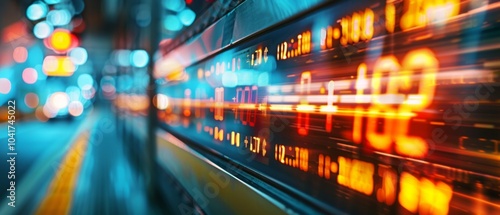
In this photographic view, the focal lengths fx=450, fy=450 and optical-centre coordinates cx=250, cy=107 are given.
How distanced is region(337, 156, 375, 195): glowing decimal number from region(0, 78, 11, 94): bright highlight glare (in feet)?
31.4

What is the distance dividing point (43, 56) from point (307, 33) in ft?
46.5

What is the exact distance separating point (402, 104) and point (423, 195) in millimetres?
182

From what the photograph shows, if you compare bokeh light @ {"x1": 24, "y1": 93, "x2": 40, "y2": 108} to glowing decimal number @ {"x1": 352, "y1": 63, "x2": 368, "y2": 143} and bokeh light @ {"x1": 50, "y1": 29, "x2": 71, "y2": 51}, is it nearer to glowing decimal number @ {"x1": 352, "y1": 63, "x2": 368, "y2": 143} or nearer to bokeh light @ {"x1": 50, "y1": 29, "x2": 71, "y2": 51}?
bokeh light @ {"x1": 50, "y1": 29, "x2": 71, "y2": 51}

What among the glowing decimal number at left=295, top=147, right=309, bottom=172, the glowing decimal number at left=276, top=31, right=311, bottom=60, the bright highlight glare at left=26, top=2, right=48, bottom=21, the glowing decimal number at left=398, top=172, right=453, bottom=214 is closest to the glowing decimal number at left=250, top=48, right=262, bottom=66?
the glowing decimal number at left=276, top=31, right=311, bottom=60

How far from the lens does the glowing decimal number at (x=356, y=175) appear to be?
3.32ft

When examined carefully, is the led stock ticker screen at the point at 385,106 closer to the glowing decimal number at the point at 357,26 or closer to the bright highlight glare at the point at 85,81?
the glowing decimal number at the point at 357,26

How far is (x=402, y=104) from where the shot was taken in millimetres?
906

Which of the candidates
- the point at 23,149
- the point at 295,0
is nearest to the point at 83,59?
the point at 23,149

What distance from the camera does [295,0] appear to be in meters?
1.33

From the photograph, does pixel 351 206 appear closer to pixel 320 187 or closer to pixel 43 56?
pixel 320 187

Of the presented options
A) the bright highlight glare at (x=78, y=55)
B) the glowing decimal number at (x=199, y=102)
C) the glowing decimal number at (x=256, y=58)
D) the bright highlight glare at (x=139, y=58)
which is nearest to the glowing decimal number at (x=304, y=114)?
the glowing decimal number at (x=256, y=58)

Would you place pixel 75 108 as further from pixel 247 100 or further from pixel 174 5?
pixel 247 100

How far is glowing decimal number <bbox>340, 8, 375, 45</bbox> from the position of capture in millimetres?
1015

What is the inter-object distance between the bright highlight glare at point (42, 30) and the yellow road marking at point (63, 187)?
5.02m
